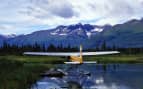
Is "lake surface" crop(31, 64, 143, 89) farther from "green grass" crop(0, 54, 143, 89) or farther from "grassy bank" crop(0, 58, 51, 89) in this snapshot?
"green grass" crop(0, 54, 143, 89)

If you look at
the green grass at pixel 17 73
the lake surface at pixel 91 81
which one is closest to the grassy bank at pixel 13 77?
the green grass at pixel 17 73

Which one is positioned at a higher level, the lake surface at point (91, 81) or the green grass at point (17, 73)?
the green grass at point (17, 73)

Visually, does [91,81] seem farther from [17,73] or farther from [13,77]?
[13,77]

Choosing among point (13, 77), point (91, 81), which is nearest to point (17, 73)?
point (13, 77)

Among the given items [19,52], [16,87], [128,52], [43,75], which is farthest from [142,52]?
[16,87]

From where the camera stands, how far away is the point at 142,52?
622ft

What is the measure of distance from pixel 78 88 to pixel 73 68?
94.9 feet

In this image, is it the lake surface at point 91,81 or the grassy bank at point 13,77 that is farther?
the lake surface at point 91,81

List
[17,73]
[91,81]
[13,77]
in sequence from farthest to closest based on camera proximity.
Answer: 1. [91,81]
2. [17,73]
3. [13,77]

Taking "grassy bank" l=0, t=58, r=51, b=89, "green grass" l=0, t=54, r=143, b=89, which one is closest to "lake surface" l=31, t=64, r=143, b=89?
"grassy bank" l=0, t=58, r=51, b=89

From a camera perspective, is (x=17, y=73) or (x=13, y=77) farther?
(x=17, y=73)

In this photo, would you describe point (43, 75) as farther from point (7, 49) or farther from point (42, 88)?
point (7, 49)

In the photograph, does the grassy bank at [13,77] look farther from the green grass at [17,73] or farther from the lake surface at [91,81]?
the lake surface at [91,81]

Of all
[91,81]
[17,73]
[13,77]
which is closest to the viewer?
[13,77]
